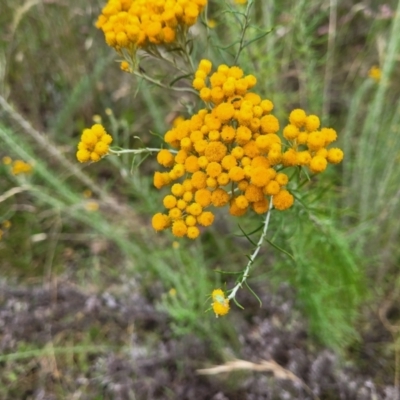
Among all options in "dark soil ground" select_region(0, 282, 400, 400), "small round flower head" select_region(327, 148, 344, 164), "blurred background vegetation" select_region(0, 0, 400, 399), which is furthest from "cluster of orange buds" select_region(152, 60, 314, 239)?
"dark soil ground" select_region(0, 282, 400, 400)

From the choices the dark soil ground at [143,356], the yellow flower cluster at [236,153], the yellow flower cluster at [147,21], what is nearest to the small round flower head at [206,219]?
the yellow flower cluster at [236,153]

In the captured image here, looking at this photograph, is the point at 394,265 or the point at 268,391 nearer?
the point at 268,391

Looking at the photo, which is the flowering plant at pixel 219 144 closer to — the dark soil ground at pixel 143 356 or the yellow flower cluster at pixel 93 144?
the yellow flower cluster at pixel 93 144

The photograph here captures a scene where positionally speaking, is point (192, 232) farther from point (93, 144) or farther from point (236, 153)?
point (93, 144)

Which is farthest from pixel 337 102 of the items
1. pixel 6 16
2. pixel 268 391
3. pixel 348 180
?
pixel 6 16

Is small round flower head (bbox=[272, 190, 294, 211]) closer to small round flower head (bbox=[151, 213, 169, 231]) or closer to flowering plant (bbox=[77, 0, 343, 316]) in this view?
flowering plant (bbox=[77, 0, 343, 316])

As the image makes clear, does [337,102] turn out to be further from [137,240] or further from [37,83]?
[37,83]
